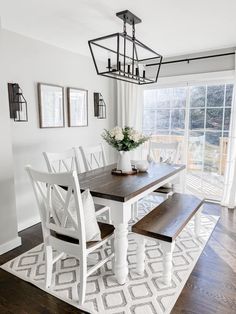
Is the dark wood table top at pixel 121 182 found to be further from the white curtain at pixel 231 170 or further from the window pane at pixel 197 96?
the window pane at pixel 197 96

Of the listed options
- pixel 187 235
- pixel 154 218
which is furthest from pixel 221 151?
pixel 154 218

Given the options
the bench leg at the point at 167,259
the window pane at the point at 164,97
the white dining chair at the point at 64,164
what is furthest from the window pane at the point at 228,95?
the bench leg at the point at 167,259

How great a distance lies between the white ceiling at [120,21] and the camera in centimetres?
217

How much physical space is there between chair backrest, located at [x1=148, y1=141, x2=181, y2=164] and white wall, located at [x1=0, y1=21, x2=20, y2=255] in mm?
1841

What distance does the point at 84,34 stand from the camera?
9.62ft

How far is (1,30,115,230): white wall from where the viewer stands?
2838 millimetres

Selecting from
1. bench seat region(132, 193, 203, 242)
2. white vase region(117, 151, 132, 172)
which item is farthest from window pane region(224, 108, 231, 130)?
white vase region(117, 151, 132, 172)

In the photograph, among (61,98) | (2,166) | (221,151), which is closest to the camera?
(2,166)

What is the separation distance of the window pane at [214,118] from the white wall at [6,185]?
2.99 metres

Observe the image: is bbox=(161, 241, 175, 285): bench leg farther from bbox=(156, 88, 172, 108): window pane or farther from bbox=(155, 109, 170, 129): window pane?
bbox=(156, 88, 172, 108): window pane

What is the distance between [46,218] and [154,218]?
99 cm

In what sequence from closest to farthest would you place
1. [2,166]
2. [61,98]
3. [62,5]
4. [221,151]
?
[62,5], [2,166], [61,98], [221,151]

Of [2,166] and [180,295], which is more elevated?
[2,166]

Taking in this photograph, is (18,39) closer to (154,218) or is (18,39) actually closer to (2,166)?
(2,166)
